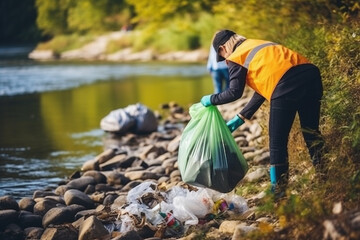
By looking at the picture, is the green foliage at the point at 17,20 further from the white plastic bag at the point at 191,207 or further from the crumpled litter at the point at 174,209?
the white plastic bag at the point at 191,207

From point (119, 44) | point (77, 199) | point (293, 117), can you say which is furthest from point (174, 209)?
point (119, 44)

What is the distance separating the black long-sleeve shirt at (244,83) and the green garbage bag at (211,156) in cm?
20

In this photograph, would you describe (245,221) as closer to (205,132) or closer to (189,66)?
(205,132)

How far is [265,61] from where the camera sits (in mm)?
5047

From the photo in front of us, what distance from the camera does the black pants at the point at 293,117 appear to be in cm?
502

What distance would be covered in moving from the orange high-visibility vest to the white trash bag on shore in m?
Result: 7.03

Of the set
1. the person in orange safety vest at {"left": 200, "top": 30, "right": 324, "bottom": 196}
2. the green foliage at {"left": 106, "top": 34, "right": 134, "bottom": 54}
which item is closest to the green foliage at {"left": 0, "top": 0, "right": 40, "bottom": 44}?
the green foliage at {"left": 106, "top": 34, "right": 134, "bottom": 54}

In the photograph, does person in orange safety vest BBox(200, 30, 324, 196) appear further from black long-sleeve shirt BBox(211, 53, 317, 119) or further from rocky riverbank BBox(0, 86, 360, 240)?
rocky riverbank BBox(0, 86, 360, 240)

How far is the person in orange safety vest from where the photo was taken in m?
5.00

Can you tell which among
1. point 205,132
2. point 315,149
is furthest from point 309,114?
point 205,132

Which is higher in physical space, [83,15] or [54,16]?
[83,15]

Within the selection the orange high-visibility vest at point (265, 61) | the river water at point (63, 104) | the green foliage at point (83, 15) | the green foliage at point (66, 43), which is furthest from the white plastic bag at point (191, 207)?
the green foliage at point (83, 15)

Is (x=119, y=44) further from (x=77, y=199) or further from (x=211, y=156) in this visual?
(x=211, y=156)

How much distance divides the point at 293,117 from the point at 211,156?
29.4 inches
